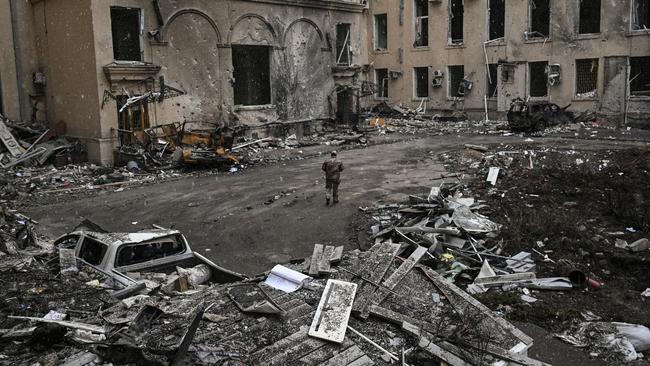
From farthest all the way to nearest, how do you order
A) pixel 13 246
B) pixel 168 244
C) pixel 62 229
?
pixel 62 229 → pixel 13 246 → pixel 168 244

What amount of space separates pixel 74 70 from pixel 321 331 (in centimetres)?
1788

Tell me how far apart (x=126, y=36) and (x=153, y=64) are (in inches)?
62.7

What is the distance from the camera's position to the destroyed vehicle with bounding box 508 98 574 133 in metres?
24.5

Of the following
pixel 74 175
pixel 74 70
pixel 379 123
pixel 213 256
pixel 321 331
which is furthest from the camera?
pixel 379 123

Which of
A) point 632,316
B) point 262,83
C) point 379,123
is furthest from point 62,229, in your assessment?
point 379,123

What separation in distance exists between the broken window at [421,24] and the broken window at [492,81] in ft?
14.5

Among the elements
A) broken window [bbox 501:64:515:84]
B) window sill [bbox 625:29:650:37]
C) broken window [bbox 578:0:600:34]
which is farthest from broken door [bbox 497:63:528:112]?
window sill [bbox 625:29:650:37]

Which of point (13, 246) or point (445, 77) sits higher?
point (445, 77)

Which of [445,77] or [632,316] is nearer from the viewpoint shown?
[632,316]

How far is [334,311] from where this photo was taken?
5.81 m

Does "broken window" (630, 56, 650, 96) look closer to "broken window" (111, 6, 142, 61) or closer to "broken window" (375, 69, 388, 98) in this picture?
"broken window" (375, 69, 388, 98)

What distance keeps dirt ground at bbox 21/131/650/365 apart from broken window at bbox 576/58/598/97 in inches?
379

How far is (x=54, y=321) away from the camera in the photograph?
5.55 meters

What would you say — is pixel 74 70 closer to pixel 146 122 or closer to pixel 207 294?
pixel 146 122
